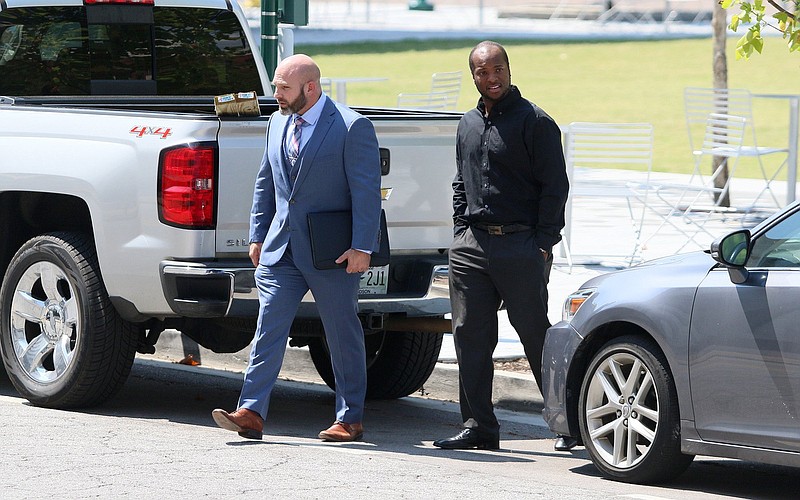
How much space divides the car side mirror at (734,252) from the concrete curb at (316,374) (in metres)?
2.50

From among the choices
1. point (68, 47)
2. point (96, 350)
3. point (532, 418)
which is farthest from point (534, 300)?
point (68, 47)

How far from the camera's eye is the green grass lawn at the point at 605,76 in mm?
28672

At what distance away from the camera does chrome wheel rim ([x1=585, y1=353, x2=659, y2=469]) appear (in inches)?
258

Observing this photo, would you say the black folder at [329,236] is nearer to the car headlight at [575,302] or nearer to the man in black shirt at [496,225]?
the man in black shirt at [496,225]

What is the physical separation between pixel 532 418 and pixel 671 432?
2.14m

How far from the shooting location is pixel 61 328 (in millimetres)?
7934

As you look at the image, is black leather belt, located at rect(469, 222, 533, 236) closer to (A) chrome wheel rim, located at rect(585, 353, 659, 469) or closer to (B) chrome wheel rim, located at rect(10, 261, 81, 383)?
Answer: (A) chrome wheel rim, located at rect(585, 353, 659, 469)

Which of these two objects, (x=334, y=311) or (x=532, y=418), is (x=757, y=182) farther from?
(x=334, y=311)

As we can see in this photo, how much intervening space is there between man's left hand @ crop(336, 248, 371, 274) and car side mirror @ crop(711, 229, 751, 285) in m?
1.68

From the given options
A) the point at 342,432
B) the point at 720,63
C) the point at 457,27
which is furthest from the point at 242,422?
the point at 457,27

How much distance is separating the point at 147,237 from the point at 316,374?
8.39ft

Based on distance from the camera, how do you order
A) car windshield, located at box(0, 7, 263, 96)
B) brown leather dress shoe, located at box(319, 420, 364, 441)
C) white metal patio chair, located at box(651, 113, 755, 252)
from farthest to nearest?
white metal patio chair, located at box(651, 113, 755, 252) < car windshield, located at box(0, 7, 263, 96) < brown leather dress shoe, located at box(319, 420, 364, 441)

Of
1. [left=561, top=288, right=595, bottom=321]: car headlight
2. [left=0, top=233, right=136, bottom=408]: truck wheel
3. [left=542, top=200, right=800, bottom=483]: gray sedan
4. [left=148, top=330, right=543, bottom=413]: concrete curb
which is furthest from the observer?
[left=148, top=330, right=543, bottom=413]: concrete curb

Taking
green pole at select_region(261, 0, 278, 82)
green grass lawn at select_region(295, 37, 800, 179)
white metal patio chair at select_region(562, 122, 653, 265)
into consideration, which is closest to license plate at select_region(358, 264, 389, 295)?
green pole at select_region(261, 0, 278, 82)
